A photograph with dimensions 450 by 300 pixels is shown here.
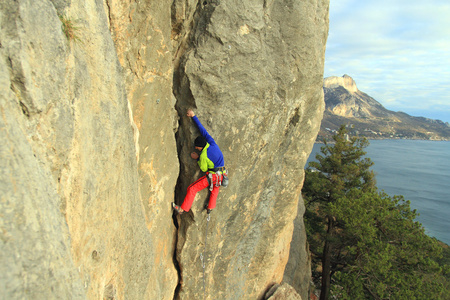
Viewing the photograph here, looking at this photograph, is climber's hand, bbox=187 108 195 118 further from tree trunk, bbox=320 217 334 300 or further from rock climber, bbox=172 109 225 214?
tree trunk, bbox=320 217 334 300

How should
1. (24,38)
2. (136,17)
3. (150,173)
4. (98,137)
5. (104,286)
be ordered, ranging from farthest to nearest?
(150,173) < (136,17) < (104,286) < (98,137) < (24,38)

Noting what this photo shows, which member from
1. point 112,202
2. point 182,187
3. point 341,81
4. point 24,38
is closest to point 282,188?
point 182,187

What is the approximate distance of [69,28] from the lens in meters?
2.85

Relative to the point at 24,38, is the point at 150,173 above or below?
below

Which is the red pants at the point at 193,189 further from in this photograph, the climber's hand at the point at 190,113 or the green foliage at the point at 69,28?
the green foliage at the point at 69,28

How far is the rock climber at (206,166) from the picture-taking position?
5664 mm

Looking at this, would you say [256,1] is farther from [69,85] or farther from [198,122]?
[69,85]

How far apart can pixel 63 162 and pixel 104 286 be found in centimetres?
174

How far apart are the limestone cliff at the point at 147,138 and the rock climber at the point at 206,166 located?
21 centimetres

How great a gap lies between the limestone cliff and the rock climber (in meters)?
0.21

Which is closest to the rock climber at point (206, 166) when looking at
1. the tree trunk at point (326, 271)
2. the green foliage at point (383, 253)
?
the green foliage at point (383, 253)

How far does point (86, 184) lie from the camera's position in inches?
117

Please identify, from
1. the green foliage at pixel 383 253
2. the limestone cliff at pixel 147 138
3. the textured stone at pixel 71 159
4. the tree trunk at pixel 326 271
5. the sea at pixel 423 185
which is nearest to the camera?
the textured stone at pixel 71 159

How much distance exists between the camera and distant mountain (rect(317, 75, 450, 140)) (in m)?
129
